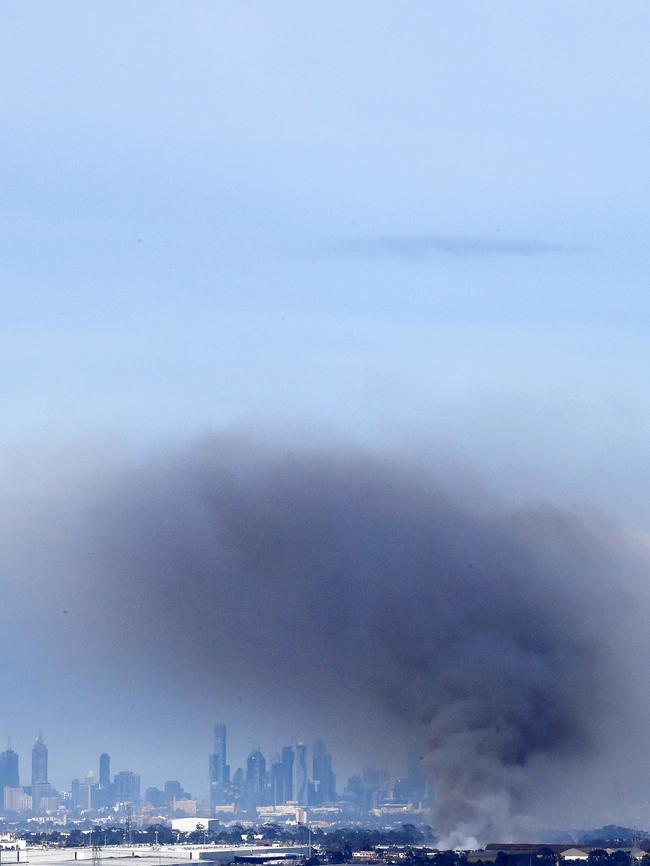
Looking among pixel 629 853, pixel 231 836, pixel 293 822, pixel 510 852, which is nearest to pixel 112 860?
pixel 510 852

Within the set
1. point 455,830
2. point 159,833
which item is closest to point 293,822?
point 159,833

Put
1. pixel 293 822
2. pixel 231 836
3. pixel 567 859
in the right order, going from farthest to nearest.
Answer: pixel 293 822, pixel 231 836, pixel 567 859

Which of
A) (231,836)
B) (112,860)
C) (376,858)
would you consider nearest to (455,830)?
(376,858)

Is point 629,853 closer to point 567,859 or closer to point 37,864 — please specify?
point 567,859

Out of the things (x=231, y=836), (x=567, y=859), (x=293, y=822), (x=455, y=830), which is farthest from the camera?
(x=293, y=822)

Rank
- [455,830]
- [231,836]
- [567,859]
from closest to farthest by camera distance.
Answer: [567,859] → [455,830] → [231,836]

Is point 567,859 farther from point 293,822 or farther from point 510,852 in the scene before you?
point 293,822

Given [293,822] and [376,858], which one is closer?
[376,858]

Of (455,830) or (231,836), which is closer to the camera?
(455,830)
